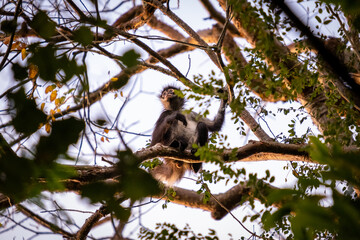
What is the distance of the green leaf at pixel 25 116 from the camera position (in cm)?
74

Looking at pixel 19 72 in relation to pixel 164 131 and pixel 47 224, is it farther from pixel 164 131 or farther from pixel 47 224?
pixel 164 131

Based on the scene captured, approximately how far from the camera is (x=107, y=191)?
771 mm

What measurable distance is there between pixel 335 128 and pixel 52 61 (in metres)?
2.13

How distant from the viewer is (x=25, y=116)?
75 centimetres

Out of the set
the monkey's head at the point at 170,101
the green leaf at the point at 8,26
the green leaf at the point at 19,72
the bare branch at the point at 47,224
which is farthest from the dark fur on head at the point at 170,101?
the green leaf at the point at 19,72

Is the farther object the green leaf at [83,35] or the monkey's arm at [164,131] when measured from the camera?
the monkey's arm at [164,131]

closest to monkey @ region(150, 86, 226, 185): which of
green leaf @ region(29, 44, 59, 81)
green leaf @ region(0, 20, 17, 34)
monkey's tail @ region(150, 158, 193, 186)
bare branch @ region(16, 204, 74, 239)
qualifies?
monkey's tail @ region(150, 158, 193, 186)

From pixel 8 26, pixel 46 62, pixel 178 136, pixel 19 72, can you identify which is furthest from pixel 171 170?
pixel 46 62

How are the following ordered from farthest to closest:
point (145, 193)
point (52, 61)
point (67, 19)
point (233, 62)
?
point (67, 19), point (233, 62), point (52, 61), point (145, 193)

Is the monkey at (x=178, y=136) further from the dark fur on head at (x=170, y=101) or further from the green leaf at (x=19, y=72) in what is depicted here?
the green leaf at (x=19, y=72)

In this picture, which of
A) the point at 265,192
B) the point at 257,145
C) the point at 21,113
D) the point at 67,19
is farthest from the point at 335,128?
the point at 67,19

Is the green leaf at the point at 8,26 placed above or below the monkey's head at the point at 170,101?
below

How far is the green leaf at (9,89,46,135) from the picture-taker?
2.43ft

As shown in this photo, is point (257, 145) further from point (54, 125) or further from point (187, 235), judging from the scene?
point (54, 125)
